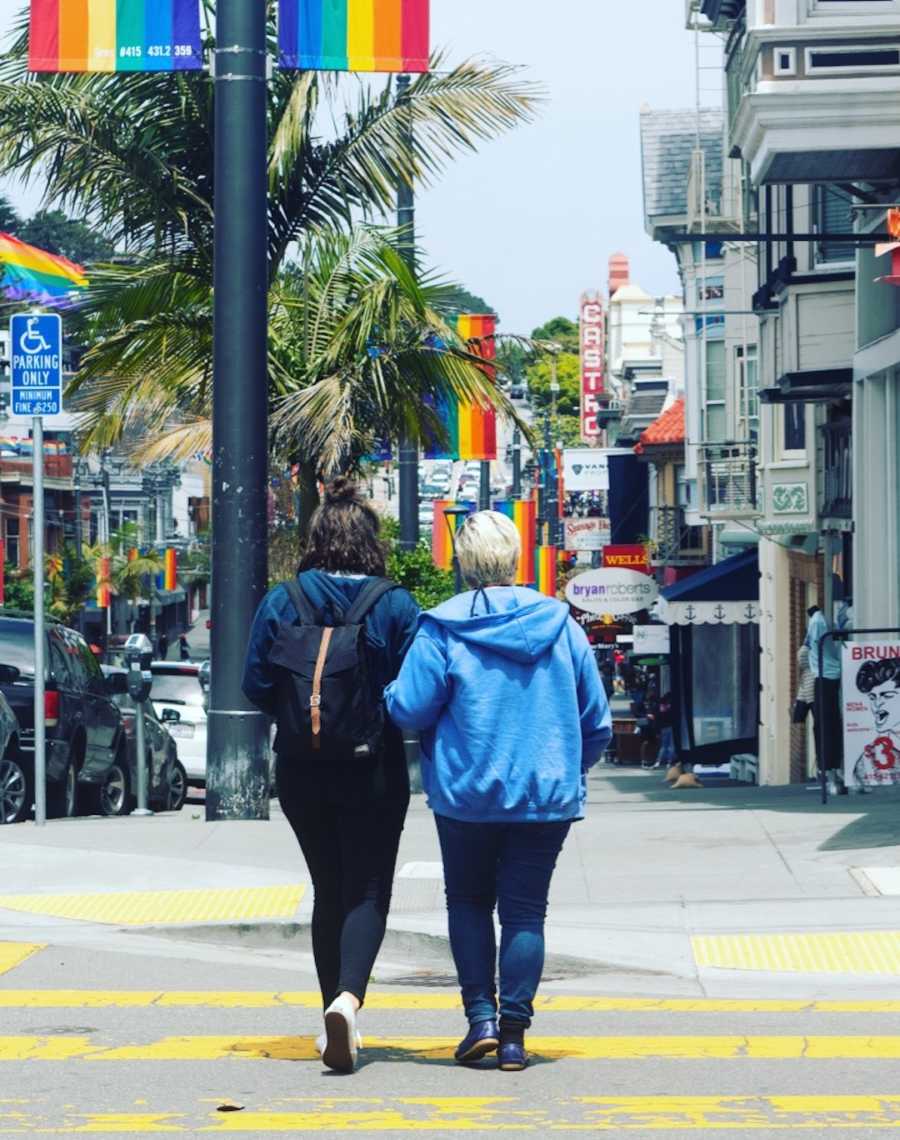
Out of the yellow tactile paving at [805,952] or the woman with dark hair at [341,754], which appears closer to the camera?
the woman with dark hair at [341,754]

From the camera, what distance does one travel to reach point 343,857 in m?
6.88

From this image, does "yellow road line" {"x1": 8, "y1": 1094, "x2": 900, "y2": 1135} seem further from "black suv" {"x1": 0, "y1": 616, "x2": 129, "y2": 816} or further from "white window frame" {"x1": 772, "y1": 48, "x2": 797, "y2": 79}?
"white window frame" {"x1": 772, "y1": 48, "x2": 797, "y2": 79}

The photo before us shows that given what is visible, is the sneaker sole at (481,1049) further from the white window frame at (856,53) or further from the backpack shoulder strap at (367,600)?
the white window frame at (856,53)

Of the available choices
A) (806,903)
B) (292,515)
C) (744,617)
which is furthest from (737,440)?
(806,903)

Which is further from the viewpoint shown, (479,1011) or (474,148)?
(474,148)

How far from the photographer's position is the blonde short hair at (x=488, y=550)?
6.74 meters

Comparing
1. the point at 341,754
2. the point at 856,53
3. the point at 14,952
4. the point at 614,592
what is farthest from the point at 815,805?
the point at 614,592

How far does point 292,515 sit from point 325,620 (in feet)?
90.2

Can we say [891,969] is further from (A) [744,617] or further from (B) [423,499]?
(B) [423,499]

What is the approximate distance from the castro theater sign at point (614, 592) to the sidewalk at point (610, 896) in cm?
2320

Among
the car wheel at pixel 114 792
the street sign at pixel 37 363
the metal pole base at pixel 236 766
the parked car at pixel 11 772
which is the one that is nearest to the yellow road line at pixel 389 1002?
the metal pole base at pixel 236 766

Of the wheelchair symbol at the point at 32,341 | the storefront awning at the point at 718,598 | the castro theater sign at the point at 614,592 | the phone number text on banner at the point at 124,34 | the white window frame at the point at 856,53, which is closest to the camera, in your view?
the wheelchair symbol at the point at 32,341

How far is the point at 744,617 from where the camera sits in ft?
105

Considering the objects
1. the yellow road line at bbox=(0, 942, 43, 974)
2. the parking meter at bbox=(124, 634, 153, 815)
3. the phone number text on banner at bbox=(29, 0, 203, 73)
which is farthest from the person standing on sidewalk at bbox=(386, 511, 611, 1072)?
the parking meter at bbox=(124, 634, 153, 815)
